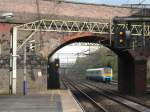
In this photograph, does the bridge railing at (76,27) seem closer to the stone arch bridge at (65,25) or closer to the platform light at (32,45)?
the stone arch bridge at (65,25)

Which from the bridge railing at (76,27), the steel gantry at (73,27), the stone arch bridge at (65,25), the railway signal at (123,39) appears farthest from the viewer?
the stone arch bridge at (65,25)

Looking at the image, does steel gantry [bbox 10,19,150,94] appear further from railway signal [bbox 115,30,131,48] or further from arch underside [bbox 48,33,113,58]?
railway signal [bbox 115,30,131,48]

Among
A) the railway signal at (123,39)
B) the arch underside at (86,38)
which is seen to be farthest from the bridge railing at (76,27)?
the railway signal at (123,39)

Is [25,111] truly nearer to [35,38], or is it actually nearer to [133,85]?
[35,38]

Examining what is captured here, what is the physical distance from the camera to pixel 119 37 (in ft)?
88.5

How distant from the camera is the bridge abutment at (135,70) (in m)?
46.1

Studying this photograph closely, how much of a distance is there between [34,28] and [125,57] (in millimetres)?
11097

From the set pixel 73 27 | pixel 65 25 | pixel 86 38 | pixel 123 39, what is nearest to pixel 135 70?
pixel 86 38

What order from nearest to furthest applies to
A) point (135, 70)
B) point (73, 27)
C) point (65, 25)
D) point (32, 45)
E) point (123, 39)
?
point (123, 39) → point (32, 45) → point (65, 25) → point (73, 27) → point (135, 70)

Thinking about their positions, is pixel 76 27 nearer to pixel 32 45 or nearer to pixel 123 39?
pixel 32 45

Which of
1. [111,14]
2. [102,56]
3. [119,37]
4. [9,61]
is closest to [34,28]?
[9,61]

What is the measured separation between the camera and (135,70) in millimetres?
46375

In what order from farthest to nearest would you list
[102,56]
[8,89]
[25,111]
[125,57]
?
[102,56]
[125,57]
[8,89]
[25,111]

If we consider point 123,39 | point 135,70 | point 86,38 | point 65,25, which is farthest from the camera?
point 86,38
